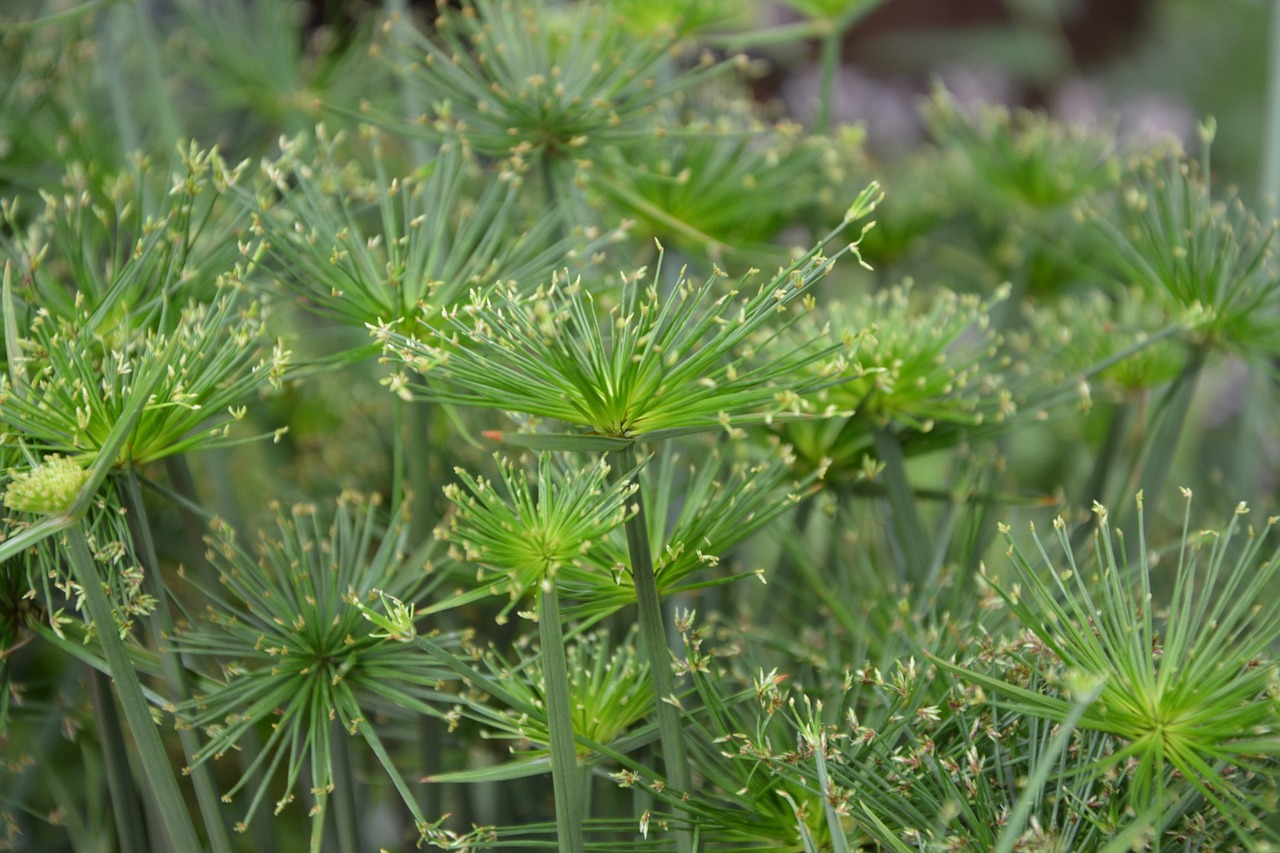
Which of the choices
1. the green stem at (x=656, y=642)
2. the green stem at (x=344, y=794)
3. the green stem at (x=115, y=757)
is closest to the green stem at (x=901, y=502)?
the green stem at (x=656, y=642)

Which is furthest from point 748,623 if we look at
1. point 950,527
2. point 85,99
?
point 85,99

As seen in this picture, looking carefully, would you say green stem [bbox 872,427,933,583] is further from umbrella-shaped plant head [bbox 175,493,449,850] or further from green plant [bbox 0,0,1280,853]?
umbrella-shaped plant head [bbox 175,493,449,850]

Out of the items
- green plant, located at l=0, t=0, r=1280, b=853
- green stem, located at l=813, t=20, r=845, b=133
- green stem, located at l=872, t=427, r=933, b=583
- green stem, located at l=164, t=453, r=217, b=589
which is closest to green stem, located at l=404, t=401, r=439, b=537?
green plant, located at l=0, t=0, r=1280, b=853

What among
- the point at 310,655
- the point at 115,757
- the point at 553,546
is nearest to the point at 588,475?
the point at 553,546

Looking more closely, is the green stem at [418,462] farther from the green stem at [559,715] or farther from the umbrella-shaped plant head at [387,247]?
the green stem at [559,715]

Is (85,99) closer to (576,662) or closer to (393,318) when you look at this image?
(393,318)

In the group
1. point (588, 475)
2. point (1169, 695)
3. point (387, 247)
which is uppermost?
point (387, 247)

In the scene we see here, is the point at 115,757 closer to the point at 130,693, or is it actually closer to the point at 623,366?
the point at 130,693
